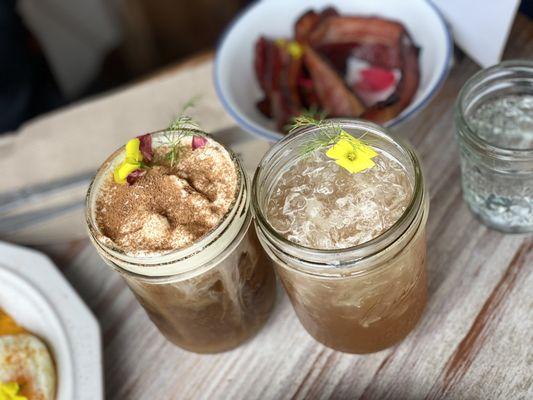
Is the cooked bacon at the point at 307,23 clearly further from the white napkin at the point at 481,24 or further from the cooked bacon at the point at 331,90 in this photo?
the white napkin at the point at 481,24

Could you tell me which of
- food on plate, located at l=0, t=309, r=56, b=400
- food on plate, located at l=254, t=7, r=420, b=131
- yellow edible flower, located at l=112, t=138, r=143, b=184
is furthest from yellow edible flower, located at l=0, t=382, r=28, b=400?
food on plate, located at l=254, t=7, r=420, b=131

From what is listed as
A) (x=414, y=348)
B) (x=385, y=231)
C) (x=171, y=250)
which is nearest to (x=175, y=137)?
(x=171, y=250)

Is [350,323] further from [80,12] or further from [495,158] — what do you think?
[80,12]

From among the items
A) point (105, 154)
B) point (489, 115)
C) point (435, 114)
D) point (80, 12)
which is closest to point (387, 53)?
point (435, 114)

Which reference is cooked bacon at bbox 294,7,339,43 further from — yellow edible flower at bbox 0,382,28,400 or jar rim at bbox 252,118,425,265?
yellow edible flower at bbox 0,382,28,400

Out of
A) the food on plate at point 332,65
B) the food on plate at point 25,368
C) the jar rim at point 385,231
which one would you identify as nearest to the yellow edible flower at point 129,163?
the jar rim at point 385,231

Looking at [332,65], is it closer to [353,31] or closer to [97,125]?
[353,31]
